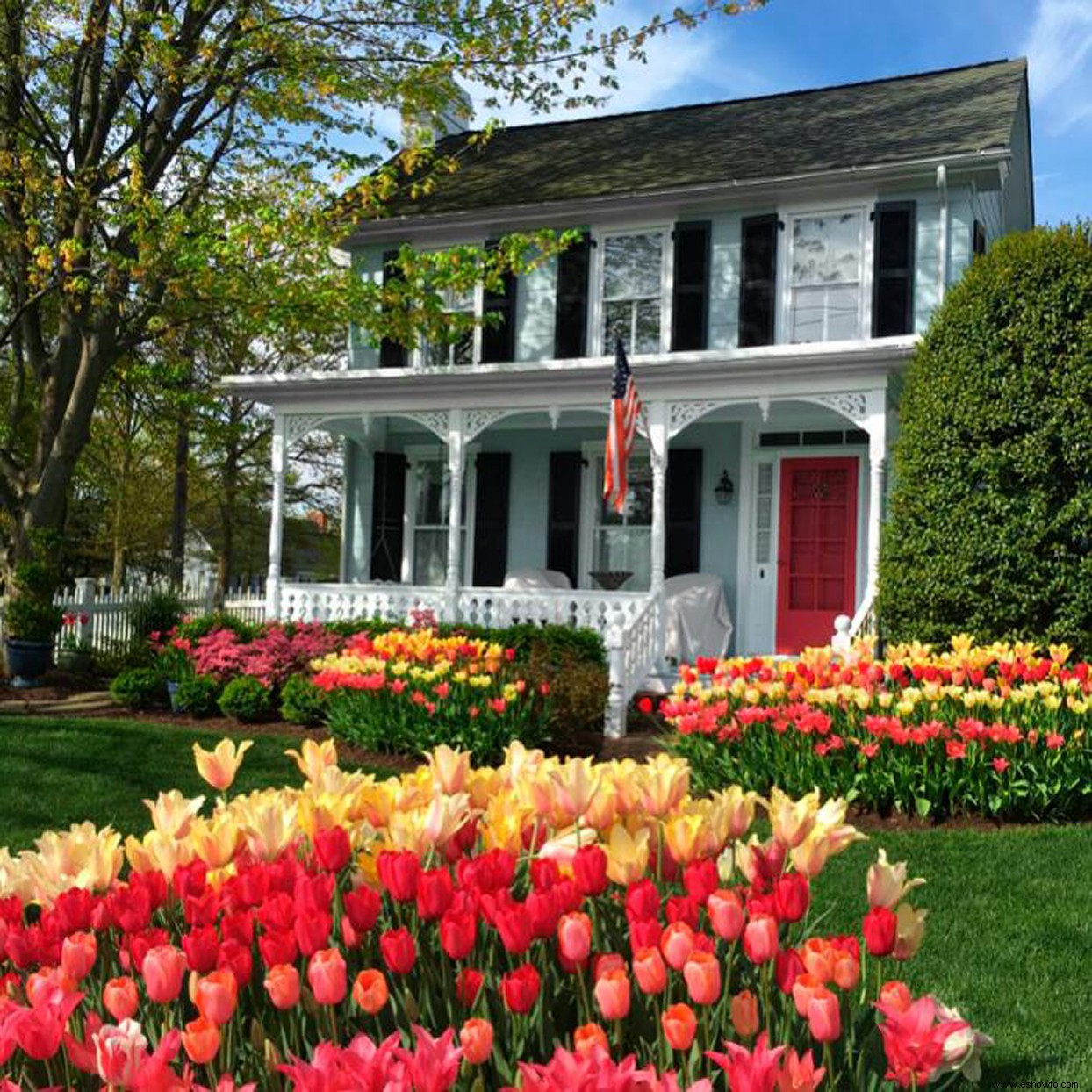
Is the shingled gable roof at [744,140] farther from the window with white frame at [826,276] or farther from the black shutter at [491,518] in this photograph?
the black shutter at [491,518]

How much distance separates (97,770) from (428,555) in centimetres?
896

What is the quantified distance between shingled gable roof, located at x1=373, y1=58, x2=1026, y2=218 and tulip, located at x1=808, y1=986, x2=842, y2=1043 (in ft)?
43.7

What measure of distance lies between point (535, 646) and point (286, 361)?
18.4 m

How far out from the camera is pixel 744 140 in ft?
52.7

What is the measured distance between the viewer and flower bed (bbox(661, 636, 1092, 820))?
21.8ft

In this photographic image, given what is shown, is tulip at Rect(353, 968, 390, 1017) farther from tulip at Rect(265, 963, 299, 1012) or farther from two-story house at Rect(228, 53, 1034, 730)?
two-story house at Rect(228, 53, 1034, 730)

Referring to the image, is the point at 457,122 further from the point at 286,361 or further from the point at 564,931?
the point at 564,931

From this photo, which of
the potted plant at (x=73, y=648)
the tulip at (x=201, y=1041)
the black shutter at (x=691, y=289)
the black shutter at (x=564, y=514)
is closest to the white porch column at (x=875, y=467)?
the black shutter at (x=691, y=289)

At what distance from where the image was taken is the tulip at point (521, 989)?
1.65 meters

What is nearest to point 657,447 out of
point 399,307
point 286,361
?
point 399,307

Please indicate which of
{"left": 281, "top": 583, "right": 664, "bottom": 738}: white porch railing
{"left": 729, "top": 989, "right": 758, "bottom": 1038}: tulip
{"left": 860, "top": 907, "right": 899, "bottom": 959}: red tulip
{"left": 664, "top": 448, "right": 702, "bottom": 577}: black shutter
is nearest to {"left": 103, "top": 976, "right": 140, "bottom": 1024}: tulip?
{"left": 729, "top": 989, "right": 758, "bottom": 1038}: tulip

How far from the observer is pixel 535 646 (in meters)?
12.0

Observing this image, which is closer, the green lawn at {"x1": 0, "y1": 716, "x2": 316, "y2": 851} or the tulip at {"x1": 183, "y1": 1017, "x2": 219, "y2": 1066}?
the tulip at {"x1": 183, "y1": 1017, "x2": 219, "y2": 1066}

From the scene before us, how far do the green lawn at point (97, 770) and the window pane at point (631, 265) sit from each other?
27.2ft
